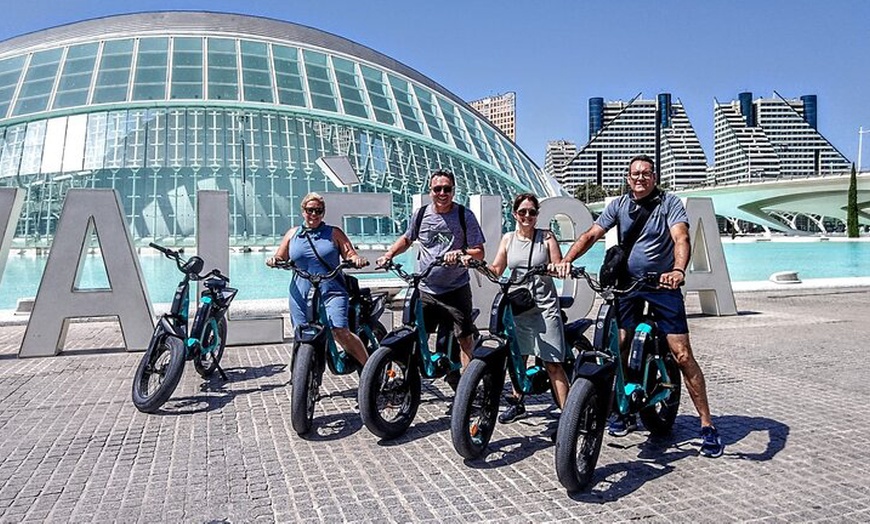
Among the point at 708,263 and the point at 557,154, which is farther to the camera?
the point at 557,154

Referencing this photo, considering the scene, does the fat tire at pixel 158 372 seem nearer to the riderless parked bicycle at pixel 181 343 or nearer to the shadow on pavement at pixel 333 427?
the riderless parked bicycle at pixel 181 343

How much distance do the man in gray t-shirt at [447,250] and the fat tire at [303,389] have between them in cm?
77

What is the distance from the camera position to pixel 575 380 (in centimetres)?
344

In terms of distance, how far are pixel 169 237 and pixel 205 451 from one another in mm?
23722

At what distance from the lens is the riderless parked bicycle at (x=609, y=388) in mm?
3291

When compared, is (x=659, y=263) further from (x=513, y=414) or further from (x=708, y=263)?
(x=708, y=263)

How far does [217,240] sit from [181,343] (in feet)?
9.03

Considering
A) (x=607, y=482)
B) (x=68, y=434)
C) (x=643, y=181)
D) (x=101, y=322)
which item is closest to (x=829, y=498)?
(x=607, y=482)

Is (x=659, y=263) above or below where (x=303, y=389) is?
above

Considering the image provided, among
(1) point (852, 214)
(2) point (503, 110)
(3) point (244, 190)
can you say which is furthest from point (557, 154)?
(3) point (244, 190)

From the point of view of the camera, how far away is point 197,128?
25.8 m

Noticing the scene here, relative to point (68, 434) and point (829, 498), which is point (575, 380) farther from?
point (68, 434)

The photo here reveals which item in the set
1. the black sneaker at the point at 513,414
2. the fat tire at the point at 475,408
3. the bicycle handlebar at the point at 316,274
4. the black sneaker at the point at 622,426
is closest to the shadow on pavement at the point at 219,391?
the bicycle handlebar at the point at 316,274

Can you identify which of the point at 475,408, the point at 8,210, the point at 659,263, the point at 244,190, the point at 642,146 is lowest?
the point at 475,408
